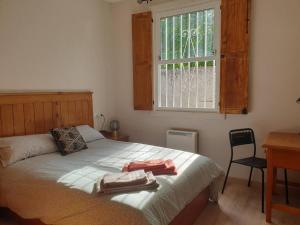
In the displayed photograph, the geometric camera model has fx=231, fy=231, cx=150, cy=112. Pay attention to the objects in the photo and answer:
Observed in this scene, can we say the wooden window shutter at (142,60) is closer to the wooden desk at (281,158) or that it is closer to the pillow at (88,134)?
the pillow at (88,134)

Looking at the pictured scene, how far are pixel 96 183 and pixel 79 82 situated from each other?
2.07 m

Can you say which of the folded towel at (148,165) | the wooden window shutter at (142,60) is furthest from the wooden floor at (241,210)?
the wooden window shutter at (142,60)

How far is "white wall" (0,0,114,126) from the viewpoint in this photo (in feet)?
8.68

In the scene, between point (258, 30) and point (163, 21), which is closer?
point (258, 30)

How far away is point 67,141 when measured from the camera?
269cm

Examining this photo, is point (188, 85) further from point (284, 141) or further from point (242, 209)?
point (242, 209)

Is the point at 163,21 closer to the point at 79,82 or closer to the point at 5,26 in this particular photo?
the point at 79,82

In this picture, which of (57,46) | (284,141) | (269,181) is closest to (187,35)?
(57,46)

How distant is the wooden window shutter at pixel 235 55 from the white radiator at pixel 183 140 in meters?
0.61

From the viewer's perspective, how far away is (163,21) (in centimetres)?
356

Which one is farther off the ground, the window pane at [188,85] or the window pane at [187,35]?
the window pane at [187,35]

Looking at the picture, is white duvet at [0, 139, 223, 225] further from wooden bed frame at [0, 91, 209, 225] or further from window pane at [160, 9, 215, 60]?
window pane at [160, 9, 215, 60]

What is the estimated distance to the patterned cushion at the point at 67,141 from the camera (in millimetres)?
2634

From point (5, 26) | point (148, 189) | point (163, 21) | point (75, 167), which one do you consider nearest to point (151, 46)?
point (163, 21)
